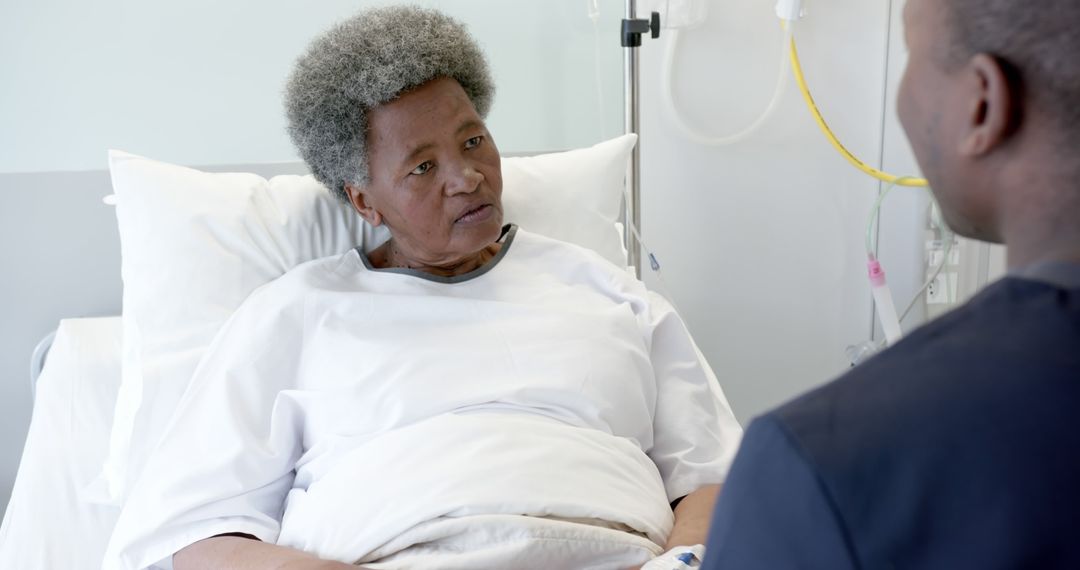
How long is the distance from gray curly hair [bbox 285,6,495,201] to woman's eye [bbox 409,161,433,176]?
82 mm

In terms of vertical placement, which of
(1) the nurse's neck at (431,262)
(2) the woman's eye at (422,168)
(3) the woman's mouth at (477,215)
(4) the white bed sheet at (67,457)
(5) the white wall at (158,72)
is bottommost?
(4) the white bed sheet at (67,457)

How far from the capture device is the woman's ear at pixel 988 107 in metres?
0.61

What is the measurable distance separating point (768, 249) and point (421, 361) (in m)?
1.40

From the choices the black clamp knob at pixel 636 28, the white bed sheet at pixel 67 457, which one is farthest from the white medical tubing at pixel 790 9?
the white bed sheet at pixel 67 457

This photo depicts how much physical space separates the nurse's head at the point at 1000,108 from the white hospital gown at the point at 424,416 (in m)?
0.68

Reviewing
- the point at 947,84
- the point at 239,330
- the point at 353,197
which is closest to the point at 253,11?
the point at 353,197

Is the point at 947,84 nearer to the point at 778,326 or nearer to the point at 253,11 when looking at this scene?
the point at 253,11

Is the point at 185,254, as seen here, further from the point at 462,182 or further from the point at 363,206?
the point at 462,182

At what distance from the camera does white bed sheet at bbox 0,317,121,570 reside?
58.7 inches

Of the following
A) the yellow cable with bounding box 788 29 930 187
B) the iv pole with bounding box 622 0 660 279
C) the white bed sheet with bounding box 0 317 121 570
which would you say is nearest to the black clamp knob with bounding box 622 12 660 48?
the iv pole with bounding box 622 0 660 279

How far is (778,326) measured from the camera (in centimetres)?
265

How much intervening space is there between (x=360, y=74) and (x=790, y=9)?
1.16 m

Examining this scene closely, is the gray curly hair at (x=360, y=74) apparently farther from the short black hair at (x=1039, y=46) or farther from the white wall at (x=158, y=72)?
the short black hair at (x=1039, y=46)

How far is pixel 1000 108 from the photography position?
606 millimetres
